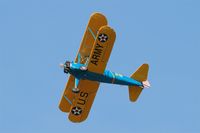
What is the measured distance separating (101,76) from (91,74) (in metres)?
0.82

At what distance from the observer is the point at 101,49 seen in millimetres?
47562

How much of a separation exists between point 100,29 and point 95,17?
2445 mm

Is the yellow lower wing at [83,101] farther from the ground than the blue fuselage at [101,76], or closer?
closer

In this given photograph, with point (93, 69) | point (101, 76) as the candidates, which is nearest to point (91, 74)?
point (93, 69)

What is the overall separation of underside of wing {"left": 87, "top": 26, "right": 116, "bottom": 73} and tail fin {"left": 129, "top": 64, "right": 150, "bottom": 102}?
12.8 feet

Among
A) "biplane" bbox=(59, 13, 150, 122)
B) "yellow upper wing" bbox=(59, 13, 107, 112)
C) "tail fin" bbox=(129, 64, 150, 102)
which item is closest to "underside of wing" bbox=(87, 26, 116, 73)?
"biplane" bbox=(59, 13, 150, 122)

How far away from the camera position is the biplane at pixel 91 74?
47.6 metres

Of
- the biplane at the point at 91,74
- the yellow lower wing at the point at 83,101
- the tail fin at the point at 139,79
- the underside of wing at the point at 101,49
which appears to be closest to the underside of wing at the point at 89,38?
the biplane at the point at 91,74

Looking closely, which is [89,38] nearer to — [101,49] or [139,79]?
[101,49]

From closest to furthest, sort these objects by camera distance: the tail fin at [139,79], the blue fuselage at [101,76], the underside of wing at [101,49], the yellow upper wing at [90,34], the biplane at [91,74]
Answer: the underside of wing at [101,49]
the biplane at [91,74]
the blue fuselage at [101,76]
the yellow upper wing at [90,34]
the tail fin at [139,79]

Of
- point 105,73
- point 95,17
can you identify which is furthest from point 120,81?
point 95,17

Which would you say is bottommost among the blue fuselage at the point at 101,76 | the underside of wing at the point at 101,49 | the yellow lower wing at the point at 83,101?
the yellow lower wing at the point at 83,101

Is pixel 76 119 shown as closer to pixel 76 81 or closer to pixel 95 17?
pixel 76 81

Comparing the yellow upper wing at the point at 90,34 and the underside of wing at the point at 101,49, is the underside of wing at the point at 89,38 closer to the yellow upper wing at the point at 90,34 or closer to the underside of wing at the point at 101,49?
the yellow upper wing at the point at 90,34
